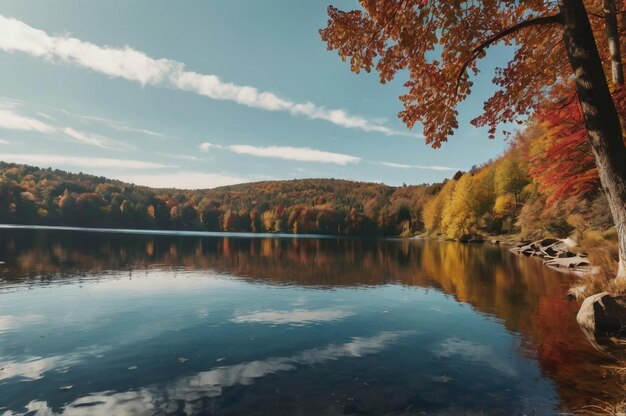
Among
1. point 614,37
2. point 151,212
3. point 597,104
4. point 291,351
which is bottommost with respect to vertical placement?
point 291,351

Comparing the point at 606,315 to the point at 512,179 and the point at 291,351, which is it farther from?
the point at 512,179

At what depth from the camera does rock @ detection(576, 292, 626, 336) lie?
12914 mm

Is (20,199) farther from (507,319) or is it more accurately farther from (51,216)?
(507,319)

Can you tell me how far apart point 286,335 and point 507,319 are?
940 centimetres

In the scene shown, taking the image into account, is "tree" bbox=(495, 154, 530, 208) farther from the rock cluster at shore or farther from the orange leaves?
the orange leaves

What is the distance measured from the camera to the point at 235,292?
22.2 meters

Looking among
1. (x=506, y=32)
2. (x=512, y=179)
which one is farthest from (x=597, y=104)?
(x=512, y=179)

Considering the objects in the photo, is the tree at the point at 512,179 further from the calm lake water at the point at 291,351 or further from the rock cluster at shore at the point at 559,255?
the calm lake water at the point at 291,351

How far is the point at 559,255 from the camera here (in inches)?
1471

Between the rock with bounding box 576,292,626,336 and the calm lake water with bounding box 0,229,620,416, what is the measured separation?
70 centimetres

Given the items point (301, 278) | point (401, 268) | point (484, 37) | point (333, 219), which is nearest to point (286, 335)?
point (484, 37)

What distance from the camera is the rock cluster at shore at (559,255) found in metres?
31.0

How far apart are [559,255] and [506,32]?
37.1m

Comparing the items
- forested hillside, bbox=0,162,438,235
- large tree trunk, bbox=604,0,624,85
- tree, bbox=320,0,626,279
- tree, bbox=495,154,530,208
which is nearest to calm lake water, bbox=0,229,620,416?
tree, bbox=320,0,626,279
